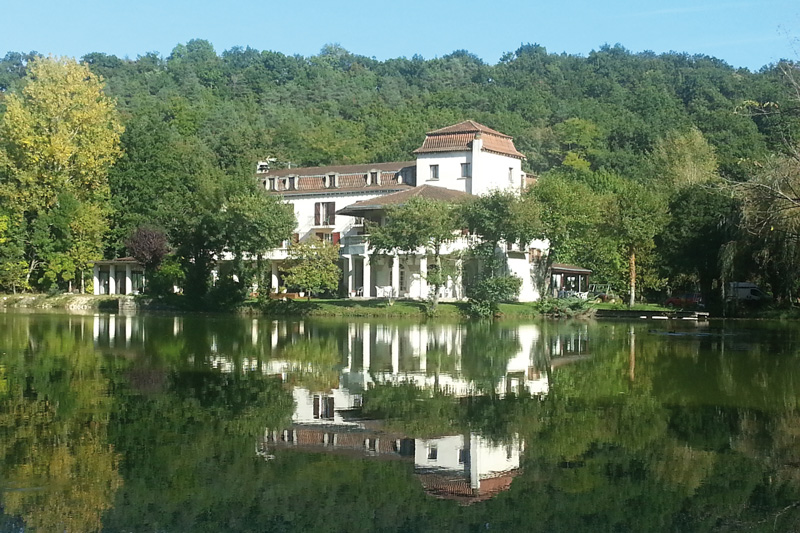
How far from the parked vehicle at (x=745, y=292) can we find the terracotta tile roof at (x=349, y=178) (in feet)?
76.8

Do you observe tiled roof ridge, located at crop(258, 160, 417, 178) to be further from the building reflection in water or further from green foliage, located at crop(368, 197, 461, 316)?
the building reflection in water

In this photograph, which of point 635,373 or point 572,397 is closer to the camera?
point 572,397

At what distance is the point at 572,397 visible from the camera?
17562mm

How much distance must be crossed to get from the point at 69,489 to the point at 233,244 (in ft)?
156

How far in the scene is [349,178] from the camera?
7238 cm

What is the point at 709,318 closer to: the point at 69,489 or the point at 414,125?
the point at 69,489

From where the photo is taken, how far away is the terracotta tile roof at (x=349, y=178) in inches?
2768

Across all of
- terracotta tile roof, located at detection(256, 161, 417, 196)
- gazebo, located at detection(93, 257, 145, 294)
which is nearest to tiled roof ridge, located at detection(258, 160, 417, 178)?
terracotta tile roof, located at detection(256, 161, 417, 196)

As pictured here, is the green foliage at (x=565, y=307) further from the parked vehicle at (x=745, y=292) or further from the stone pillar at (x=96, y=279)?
the stone pillar at (x=96, y=279)

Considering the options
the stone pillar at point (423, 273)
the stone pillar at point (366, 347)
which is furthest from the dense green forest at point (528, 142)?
the stone pillar at point (366, 347)

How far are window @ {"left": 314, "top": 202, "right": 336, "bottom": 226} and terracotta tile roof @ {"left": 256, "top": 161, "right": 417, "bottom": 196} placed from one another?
3.55 ft

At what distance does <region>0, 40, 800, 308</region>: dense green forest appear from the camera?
167 ft

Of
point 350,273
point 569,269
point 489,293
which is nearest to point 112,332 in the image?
point 489,293

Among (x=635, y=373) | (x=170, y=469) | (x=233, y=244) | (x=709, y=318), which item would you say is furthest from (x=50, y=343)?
(x=709, y=318)
